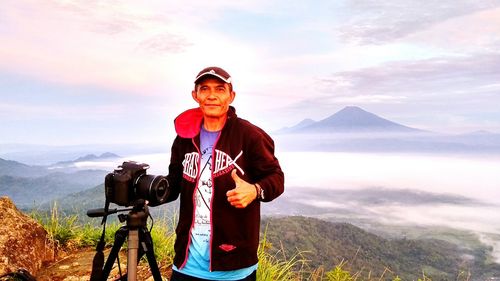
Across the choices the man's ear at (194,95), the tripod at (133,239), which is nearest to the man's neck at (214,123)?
the man's ear at (194,95)

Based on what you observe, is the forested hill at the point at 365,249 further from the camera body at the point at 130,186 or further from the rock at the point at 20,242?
the camera body at the point at 130,186

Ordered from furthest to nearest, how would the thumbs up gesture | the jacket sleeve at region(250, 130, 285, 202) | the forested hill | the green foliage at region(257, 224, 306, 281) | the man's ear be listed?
Result: the forested hill, the green foliage at region(257, 224, 306, 281), the man's ear, the jacket sleeve at region(250, 130, 285, 202), the thumbs up gesture

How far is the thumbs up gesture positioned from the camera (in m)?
2.78

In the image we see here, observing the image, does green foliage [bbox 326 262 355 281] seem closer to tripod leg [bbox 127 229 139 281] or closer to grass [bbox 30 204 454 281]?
grass [bbox 30 204 454 281]

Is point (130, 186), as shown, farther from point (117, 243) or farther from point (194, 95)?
point (194, 95)

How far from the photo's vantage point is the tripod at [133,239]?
2932mm

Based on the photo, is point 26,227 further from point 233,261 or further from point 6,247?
point 233,261

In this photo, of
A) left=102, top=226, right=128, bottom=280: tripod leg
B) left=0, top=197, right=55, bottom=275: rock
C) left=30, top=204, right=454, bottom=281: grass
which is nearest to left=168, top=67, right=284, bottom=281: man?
left=102, top=226, right=128, bottom=280: tripod leg

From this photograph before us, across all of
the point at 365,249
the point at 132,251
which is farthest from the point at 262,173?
the point at 365,249

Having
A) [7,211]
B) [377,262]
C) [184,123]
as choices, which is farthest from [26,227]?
[377,262]

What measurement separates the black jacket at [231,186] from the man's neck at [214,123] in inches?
1.8

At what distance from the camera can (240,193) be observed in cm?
278

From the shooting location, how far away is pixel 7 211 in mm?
5594

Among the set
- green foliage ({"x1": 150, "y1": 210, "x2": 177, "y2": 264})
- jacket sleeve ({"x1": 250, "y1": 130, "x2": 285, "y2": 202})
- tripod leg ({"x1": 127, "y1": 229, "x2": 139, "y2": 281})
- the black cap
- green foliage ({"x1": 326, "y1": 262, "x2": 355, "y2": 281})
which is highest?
the black cap
